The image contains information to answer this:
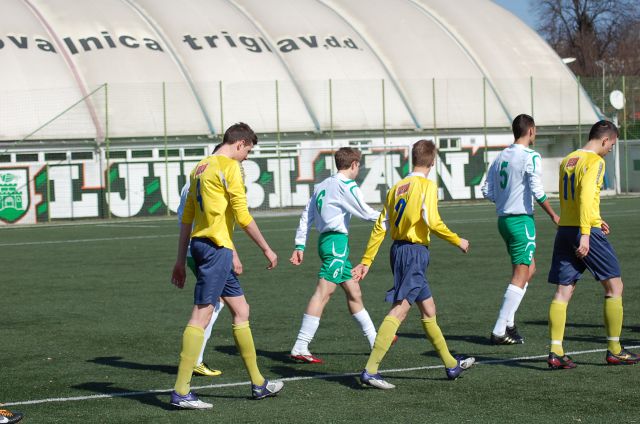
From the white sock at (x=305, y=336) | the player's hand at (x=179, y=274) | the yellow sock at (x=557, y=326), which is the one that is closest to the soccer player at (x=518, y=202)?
the yellow sock at (x=557, y=326)

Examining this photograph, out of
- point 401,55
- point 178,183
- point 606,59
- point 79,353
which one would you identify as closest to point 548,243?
point 79,353

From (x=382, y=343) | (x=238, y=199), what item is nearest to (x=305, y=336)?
(x=382, y=343)

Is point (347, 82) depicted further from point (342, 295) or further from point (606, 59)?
point (606, 59)

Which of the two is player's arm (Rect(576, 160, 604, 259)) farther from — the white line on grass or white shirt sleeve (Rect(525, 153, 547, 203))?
white shirt sleeve (Rect(525, 153, 547, 203))

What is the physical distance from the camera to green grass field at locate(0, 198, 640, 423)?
7895 millimetres

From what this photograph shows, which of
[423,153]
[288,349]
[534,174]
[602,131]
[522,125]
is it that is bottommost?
[288,349]

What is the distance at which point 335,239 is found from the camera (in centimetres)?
A: 1015

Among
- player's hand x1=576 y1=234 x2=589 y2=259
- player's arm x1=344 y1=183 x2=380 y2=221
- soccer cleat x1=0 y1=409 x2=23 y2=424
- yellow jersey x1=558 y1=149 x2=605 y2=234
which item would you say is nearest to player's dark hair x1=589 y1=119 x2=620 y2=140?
yellow jersey x1=558 y1=149 x2=605 y2=234

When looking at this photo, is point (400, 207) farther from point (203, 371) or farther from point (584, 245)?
point (203, 371)

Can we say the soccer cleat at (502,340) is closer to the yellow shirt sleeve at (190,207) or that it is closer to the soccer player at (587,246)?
the soccer player at (587,246)

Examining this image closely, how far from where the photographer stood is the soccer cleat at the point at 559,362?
9.10 meters

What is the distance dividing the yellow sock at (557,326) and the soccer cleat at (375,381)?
1.45 m

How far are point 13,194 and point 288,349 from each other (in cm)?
3072

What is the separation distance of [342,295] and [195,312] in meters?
7.02
